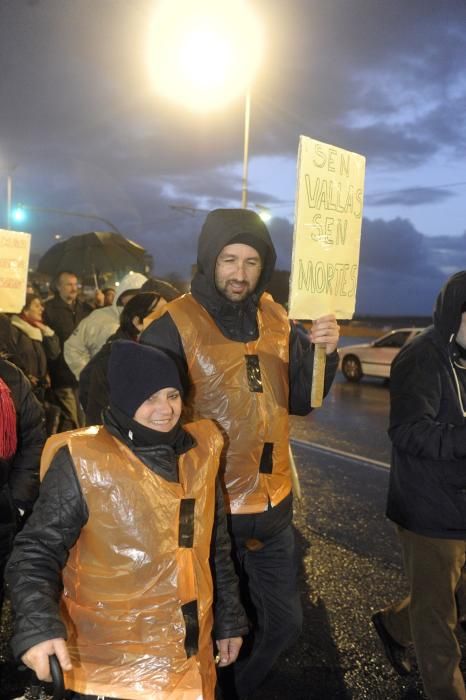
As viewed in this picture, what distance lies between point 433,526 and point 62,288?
643 cm

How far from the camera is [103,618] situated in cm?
206

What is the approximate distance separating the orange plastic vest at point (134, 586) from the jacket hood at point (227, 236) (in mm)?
1137

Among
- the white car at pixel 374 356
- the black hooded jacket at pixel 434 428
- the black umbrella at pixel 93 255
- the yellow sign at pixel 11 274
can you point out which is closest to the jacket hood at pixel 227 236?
the black hooded jacket at pixel 434 428

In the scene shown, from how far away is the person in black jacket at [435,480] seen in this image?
2.88 meters

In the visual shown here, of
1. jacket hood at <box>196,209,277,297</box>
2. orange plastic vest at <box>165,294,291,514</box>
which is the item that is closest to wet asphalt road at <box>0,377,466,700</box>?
orange plastic vest at <box>165,294,291,514</box>

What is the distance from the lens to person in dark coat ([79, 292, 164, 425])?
156 inches

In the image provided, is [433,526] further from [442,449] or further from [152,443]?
[152,443]

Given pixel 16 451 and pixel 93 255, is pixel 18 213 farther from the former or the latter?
pixel 16 451

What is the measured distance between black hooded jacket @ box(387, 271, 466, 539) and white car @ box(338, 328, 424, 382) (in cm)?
1250

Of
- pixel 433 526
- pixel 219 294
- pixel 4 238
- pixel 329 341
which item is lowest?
pixel 433 526

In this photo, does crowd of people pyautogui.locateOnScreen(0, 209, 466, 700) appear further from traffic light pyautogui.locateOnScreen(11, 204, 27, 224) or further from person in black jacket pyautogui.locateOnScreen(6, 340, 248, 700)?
traffic light pyautogui.locateOnScreen(11, 204, 27, 224)

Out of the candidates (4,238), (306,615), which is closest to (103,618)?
(306,615)

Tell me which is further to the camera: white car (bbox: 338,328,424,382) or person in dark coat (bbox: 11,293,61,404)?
white car (bbox: 338,328,424,382)

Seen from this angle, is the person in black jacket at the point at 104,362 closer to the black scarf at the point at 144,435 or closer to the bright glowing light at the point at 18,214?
the black scarf at the point at 144,435
